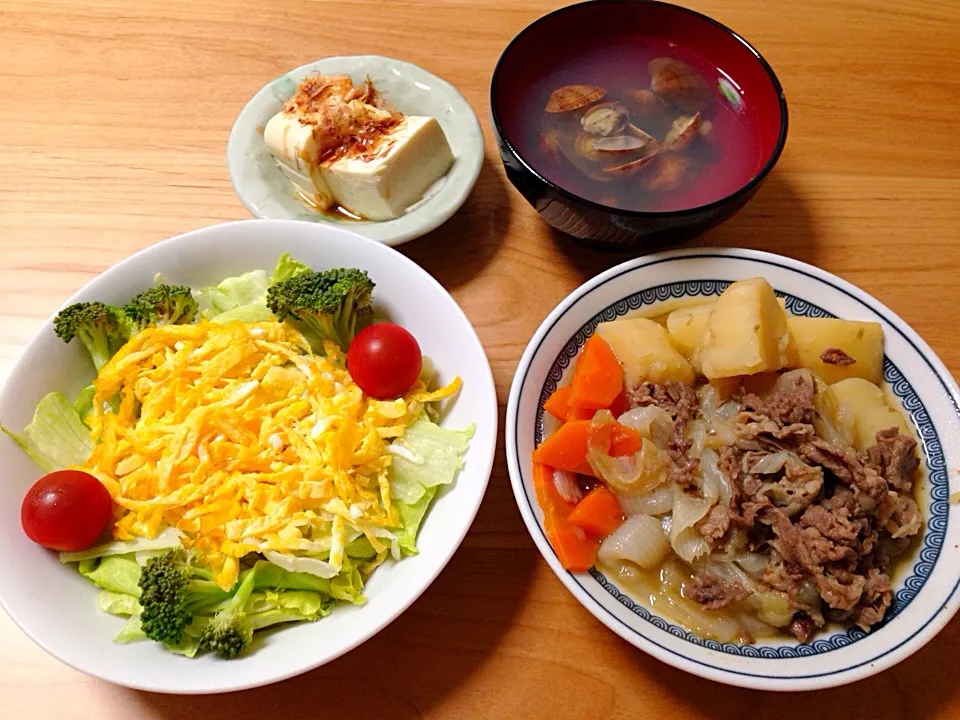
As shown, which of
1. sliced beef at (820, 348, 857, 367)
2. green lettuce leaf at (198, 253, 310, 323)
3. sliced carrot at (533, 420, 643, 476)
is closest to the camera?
sliced carrot at (533, 420, 643, 476)

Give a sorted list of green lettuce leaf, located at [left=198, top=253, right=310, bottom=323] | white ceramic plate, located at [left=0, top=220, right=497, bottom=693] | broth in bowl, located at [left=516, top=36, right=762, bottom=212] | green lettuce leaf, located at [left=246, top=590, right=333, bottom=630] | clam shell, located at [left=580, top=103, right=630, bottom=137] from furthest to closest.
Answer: clam shell, located at [left=580, top=103, right=630, bottom=137]
broth in bowl, located at [left=516, top=36, right=762, bottom=212]
green lettuce leaf, located at [left=198, top=253, right=310, bottom=323]
green lettuce leaf, located at [left=246, top=590, right=333, bottom=630]
white ceramic plate, located at [left=0, top=220, right=497, bottom=693]

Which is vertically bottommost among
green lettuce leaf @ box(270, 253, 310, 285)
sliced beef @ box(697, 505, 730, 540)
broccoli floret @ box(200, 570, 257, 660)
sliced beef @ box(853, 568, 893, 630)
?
sliced beef @ box(853, 568, 893, 630)

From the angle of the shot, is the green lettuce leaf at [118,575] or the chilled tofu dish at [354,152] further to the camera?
the chilled tofu dish at [354,152]

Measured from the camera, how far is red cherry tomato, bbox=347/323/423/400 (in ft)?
5.29

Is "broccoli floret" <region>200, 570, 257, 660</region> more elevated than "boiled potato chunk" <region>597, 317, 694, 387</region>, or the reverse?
"boiled potato chunk" <region>597, 317, 694, 387</region>

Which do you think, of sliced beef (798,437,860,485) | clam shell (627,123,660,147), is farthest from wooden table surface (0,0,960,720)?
sliced beef (798,437,860,485)

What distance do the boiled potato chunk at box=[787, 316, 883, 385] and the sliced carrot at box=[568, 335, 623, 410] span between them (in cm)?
46

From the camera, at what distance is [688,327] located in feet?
5.65

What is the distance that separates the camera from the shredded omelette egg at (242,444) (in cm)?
147

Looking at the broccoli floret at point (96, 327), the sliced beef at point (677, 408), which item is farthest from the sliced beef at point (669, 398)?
the broccoli floret at point (96, 327)

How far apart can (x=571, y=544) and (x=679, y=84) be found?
1.43 metres

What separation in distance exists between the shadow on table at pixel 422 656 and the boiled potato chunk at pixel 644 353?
46 cm

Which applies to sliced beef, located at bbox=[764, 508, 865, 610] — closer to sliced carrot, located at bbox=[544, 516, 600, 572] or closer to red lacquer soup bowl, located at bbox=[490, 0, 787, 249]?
sliced carrot, located at bbox=[544, 516, 600, 572]

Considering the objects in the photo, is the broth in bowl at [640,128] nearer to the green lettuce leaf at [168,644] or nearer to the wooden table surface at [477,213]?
the wooden table surface at [477,213]
